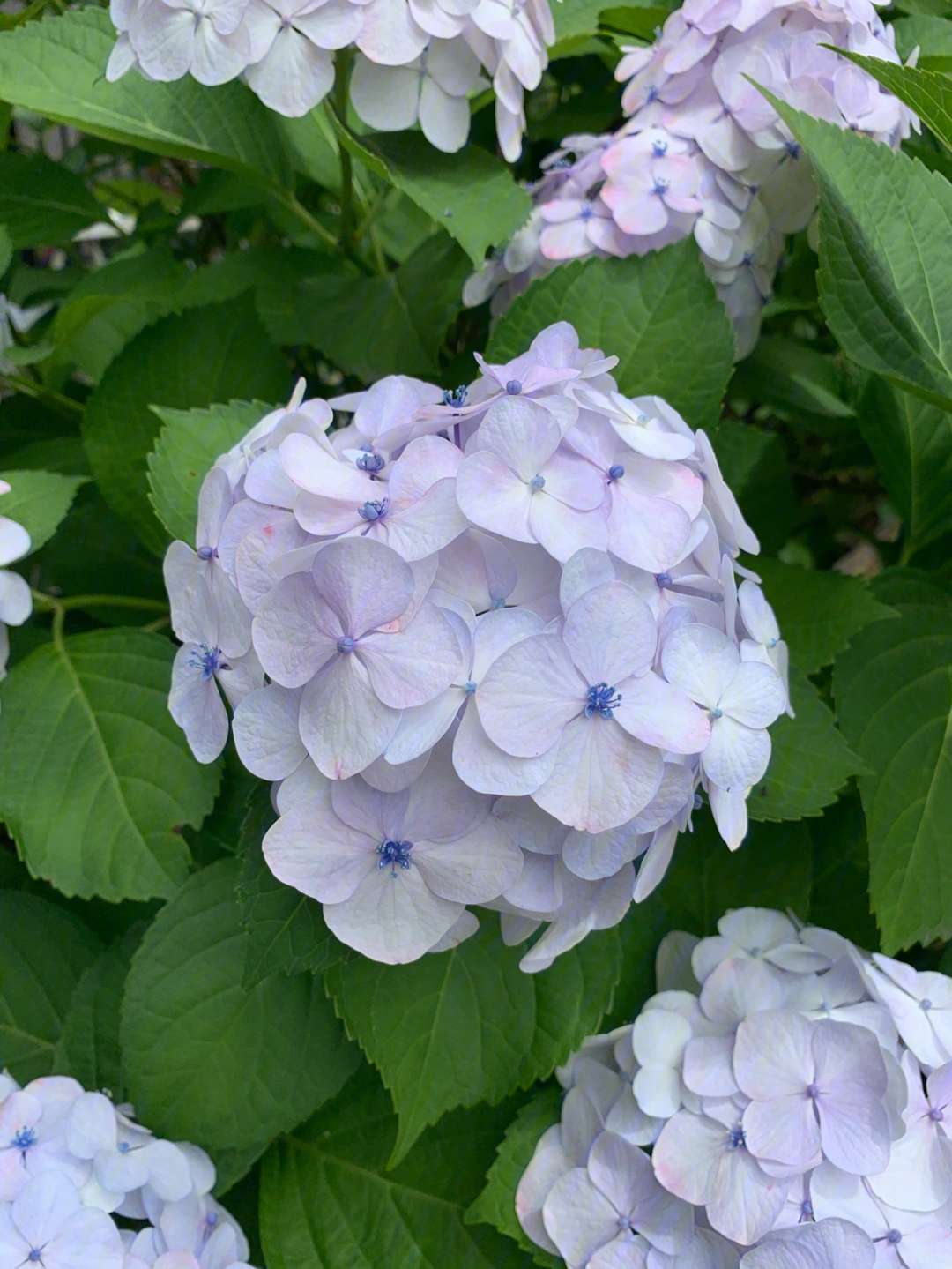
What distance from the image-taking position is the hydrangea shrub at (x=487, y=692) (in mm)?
502

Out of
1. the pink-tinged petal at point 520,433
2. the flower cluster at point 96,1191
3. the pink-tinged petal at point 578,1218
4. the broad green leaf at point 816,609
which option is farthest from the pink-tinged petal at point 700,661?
the flower cluster at point 96,1191

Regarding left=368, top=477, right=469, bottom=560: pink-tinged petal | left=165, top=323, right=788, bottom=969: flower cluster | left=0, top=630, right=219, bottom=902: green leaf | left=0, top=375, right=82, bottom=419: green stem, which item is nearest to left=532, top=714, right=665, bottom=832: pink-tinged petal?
left=165, top=323, right=788, bottom=969: flower cluster

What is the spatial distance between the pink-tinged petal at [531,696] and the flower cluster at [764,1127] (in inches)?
11.4

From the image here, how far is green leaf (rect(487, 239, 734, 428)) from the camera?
28.3 inches

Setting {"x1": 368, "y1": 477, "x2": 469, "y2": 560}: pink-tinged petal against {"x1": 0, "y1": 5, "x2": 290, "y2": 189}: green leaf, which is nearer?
{"x1": 368, "y1": 477, "x2": 469, "y2": 560}: pink-tinged petal

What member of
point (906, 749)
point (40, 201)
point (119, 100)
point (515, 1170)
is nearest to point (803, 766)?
point (906, 749)

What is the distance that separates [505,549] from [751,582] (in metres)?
0.19

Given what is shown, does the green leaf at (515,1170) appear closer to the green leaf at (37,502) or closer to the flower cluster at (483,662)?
the flower cluster at (483,662)

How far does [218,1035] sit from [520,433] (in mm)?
461

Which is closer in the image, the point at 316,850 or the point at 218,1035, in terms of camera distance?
the point at 316,850

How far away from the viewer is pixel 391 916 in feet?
1.69

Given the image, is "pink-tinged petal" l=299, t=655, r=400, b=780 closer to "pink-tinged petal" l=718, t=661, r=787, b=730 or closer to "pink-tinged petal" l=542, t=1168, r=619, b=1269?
"pink-tinged petal" l=718, t=661, r=787, b=730

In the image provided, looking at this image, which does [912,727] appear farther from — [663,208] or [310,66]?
[310,66]

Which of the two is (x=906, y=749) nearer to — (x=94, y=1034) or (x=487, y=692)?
(x=487, y=692)
